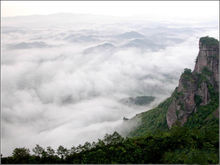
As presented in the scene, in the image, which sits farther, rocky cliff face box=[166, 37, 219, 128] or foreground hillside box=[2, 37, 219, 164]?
rocky cliff face box=[166, 37, 219, 128]

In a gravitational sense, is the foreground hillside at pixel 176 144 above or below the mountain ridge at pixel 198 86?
below

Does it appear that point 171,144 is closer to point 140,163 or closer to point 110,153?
point 140,163

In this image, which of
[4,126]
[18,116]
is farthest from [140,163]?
[18,116]

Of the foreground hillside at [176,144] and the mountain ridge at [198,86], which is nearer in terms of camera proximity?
the foreground hillside at [176,144]

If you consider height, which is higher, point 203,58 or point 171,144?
point 203,58

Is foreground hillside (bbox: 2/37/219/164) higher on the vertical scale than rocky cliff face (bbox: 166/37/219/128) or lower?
lower

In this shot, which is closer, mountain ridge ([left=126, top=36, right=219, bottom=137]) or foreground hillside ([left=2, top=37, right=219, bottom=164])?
foreground hillside ([left=2, top=37, right=219, bottom=164])

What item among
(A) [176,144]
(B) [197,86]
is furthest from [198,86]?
(A) [176,144]

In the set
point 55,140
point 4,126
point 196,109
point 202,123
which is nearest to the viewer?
point 202,123
